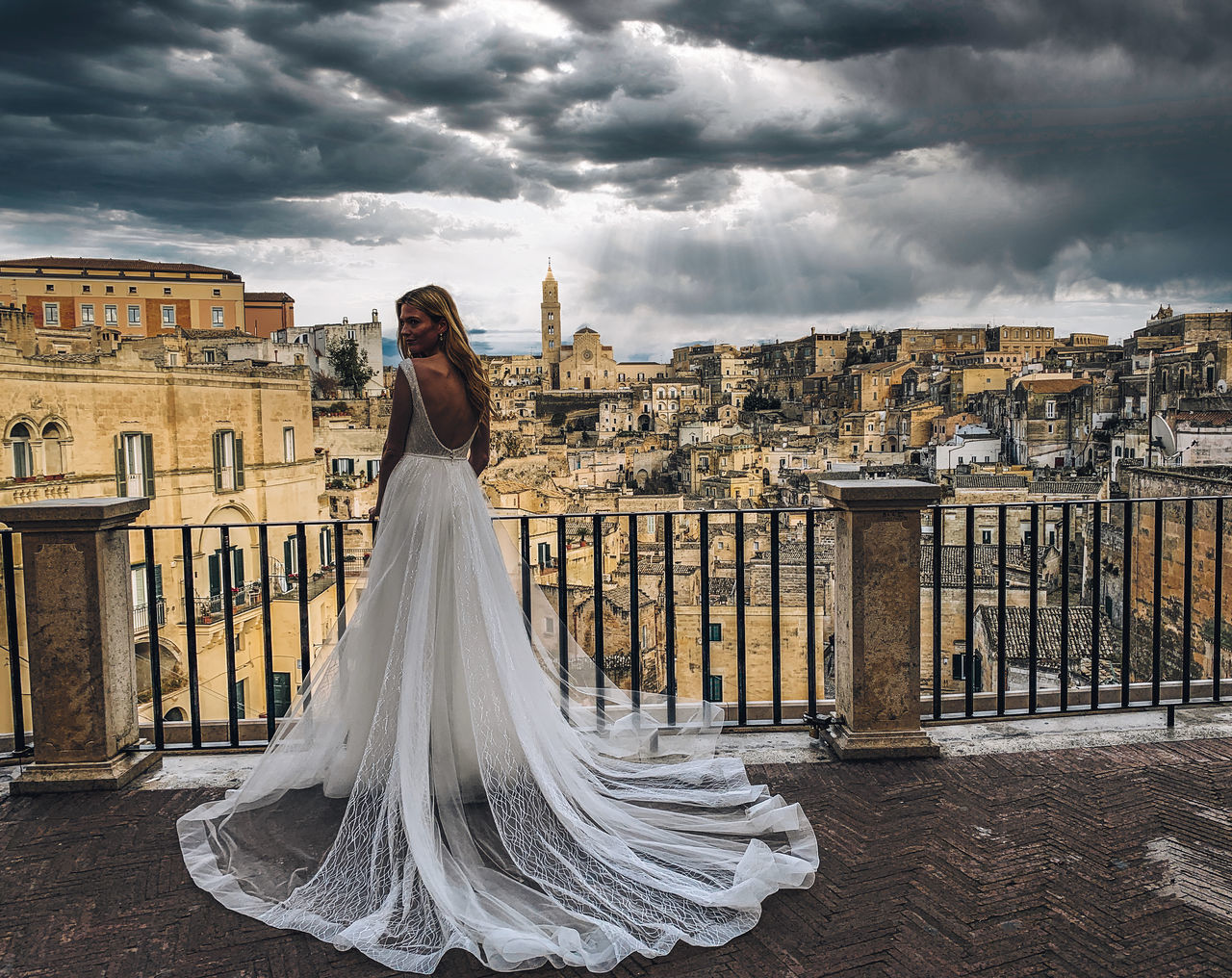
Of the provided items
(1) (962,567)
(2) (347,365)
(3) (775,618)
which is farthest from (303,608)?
(2) (347,365)

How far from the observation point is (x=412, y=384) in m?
3.07

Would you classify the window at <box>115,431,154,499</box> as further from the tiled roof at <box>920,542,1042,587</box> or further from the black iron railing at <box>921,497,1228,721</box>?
the tiled roof at <box>920,542,1042,587</box>

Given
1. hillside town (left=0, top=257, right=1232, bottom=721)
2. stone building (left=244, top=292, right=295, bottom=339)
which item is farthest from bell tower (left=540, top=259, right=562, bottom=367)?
stone building (left=244, top=292, right=295, bottom=339)

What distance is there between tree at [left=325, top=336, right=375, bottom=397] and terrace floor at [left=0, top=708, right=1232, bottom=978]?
181 ft

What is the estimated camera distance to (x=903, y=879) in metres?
2.78

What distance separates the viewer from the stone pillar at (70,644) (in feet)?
11.7

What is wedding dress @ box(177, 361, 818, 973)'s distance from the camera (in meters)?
2.54

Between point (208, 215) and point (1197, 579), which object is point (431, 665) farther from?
point (208, 215)

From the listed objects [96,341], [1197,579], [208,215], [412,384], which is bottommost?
[1197,579]

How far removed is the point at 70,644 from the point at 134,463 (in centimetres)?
1605

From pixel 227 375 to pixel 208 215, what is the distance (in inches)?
773

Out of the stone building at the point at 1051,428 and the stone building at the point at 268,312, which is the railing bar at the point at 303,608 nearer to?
the stone building at the point at 1051,428

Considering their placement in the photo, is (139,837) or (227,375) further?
(227,375)

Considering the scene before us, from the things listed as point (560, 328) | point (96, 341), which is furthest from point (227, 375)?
point (560, 328)
